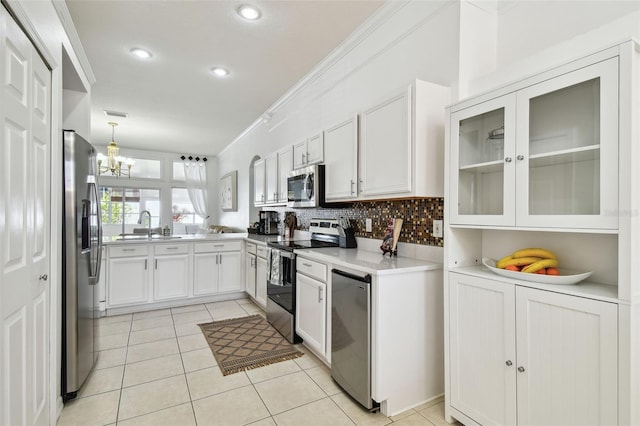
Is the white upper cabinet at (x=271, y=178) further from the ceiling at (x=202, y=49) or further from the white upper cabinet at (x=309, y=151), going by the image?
the ceiling at (x=202, y=49)

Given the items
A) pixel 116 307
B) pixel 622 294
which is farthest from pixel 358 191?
pixel 116 307

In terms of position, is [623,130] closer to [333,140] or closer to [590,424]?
[590,424]

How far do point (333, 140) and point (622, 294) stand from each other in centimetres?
224

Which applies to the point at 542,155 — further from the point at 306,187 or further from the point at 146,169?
the point at 146,169

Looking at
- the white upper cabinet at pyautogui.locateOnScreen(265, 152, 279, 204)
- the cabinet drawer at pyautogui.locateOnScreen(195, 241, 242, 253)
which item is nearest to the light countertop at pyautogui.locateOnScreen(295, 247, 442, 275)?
the white upper cabinet at pyautogui.locateOnScreen(265, 152, 279, 204)

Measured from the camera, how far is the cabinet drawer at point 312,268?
2.46 meters

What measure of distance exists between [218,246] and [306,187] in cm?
188

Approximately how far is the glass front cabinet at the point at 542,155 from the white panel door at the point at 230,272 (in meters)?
3.39

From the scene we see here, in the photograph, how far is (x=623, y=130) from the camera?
3.91 ft

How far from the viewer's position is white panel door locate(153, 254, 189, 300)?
400 cm

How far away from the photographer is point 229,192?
7.45 m

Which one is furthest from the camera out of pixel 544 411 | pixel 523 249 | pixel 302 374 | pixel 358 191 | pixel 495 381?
pixel 358 191

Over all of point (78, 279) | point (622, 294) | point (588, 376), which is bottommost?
point (588, 376)

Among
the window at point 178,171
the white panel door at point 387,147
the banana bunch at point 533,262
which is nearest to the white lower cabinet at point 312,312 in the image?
the white panel door at point 387,147
